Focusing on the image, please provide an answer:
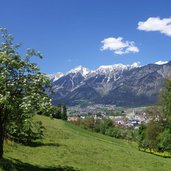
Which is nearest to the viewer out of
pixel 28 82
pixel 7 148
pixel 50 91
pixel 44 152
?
pixel 28 82

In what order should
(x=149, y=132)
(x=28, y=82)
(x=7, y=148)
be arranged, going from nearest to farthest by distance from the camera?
(x=28, y=82), (x=7, y=148), (x=149, y=132)

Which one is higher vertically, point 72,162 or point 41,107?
point 41,107

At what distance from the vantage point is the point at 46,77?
31125mm

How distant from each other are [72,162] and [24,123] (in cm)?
994

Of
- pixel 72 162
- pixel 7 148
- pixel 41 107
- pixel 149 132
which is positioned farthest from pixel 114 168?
pixel 149 132

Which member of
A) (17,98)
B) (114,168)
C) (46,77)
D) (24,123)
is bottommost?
(114,168)

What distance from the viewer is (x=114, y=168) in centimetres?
3938

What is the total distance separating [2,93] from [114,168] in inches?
665

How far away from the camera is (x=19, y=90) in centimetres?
2991

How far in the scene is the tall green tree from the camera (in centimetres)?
2866

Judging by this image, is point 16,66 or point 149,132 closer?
point 16,66

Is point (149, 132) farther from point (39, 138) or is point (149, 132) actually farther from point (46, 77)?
point (46, 77)

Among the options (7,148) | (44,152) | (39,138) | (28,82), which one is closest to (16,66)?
(28,82)

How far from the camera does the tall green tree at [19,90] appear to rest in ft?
94.0
